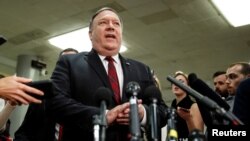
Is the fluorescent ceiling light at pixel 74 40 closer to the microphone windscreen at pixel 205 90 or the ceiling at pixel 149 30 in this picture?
the ceiling at pixel 149 30

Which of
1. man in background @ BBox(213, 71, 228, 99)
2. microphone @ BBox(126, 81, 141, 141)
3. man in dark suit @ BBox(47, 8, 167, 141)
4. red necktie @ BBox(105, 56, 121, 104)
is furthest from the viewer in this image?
man in background @ BBox(213, 71, 228, 99)

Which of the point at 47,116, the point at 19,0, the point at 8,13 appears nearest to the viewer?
the point at 47,116

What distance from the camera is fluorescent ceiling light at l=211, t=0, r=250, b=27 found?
4.27 metres

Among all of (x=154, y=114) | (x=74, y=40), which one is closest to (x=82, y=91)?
(x=154, y=114)

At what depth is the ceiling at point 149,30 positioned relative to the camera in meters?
4.71

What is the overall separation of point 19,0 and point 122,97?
346 cm

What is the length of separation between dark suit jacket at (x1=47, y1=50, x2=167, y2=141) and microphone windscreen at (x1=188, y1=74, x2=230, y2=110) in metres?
0.24

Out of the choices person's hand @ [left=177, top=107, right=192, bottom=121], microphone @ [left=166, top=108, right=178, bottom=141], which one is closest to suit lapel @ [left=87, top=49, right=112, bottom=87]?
microphone @ [left=166, top=108, right=178, bottom=141]

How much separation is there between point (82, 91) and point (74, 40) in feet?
14.2

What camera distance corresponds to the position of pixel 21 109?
7.02 m

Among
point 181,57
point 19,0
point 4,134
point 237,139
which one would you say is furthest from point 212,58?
point 237,139

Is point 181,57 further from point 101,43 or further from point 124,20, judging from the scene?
point 101,43

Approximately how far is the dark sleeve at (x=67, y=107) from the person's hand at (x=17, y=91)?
0.20 metres

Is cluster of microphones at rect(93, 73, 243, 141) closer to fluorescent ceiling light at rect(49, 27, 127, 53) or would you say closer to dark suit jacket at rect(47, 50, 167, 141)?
dark suit jacket at rect(47, 50, 167, 141)
